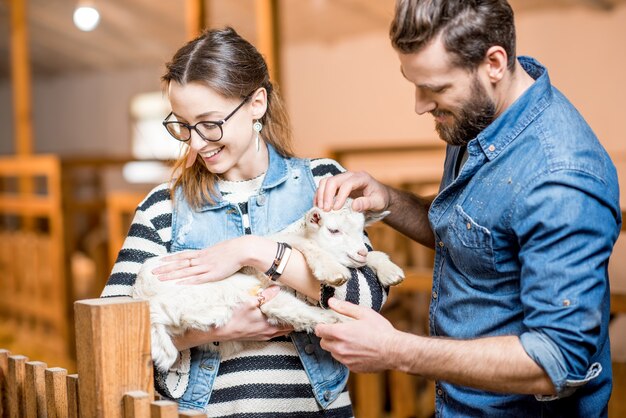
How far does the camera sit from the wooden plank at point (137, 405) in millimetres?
1211

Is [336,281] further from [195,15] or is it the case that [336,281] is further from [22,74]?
[22,74]

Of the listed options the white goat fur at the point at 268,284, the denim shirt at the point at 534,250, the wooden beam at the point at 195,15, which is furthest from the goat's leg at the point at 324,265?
the wooden beam at the point at 195,15

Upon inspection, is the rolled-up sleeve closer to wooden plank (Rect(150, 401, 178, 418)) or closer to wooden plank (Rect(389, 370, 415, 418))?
wooden plank (Rect(150, 401, 178, 418))

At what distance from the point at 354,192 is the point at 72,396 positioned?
30.5 inches

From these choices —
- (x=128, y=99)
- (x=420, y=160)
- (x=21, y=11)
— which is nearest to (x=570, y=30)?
(x=420, y=160)

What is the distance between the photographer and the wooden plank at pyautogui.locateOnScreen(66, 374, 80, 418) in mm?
1340

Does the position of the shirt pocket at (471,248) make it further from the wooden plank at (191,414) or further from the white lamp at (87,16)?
the white lamp at (87,16)

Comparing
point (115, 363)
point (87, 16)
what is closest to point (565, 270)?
point (115, 363)

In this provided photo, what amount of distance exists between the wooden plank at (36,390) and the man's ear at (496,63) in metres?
1.04

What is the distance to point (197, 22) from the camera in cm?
440

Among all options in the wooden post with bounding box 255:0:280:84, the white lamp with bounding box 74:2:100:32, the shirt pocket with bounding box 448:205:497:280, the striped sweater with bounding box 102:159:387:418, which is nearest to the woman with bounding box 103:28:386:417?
the striped sweater with bounding box 102:159:387:418

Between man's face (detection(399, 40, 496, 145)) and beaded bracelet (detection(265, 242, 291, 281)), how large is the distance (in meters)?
0.40

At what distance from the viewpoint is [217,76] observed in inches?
63.0

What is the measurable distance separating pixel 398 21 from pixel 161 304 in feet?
2.48
